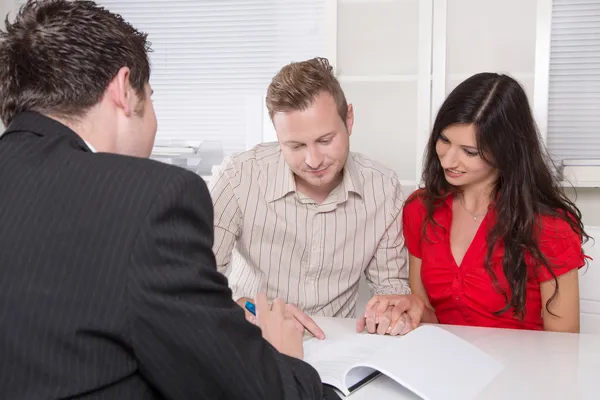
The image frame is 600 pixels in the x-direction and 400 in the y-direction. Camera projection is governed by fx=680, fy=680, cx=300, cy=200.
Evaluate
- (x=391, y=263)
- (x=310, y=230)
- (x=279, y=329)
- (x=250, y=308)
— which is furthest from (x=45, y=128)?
(x=391, y=263)

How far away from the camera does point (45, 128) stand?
36.1 inches

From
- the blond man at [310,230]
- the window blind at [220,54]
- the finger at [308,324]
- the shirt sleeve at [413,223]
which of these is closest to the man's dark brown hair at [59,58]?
the finger at [308,324]

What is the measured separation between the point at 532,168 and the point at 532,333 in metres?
0.51

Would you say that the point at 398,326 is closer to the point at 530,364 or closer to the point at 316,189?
the point at 530,364

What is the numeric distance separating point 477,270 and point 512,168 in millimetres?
299

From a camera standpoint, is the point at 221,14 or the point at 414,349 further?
the point at 221,14

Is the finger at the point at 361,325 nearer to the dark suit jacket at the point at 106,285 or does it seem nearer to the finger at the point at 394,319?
the finger at the point at 394,319

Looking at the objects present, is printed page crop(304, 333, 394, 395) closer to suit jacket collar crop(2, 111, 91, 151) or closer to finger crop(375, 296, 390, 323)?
finger crop(375, 296, 390, 323)

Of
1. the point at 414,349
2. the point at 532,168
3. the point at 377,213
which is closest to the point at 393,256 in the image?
the point at 377,213

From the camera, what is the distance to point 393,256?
200cm

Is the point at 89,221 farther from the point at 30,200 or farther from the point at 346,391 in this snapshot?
the point at 346,391

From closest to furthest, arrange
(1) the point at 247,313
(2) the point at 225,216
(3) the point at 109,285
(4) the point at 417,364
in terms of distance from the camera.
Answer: (3) the point at 109,285 → (4) the point at 417,364 → (1) the point at 247,313 → (2) the point at 225,216

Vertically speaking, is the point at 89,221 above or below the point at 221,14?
below

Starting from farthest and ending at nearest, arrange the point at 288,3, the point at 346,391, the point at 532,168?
the point at 288,3
the point at 532,168
the point at 346,391
